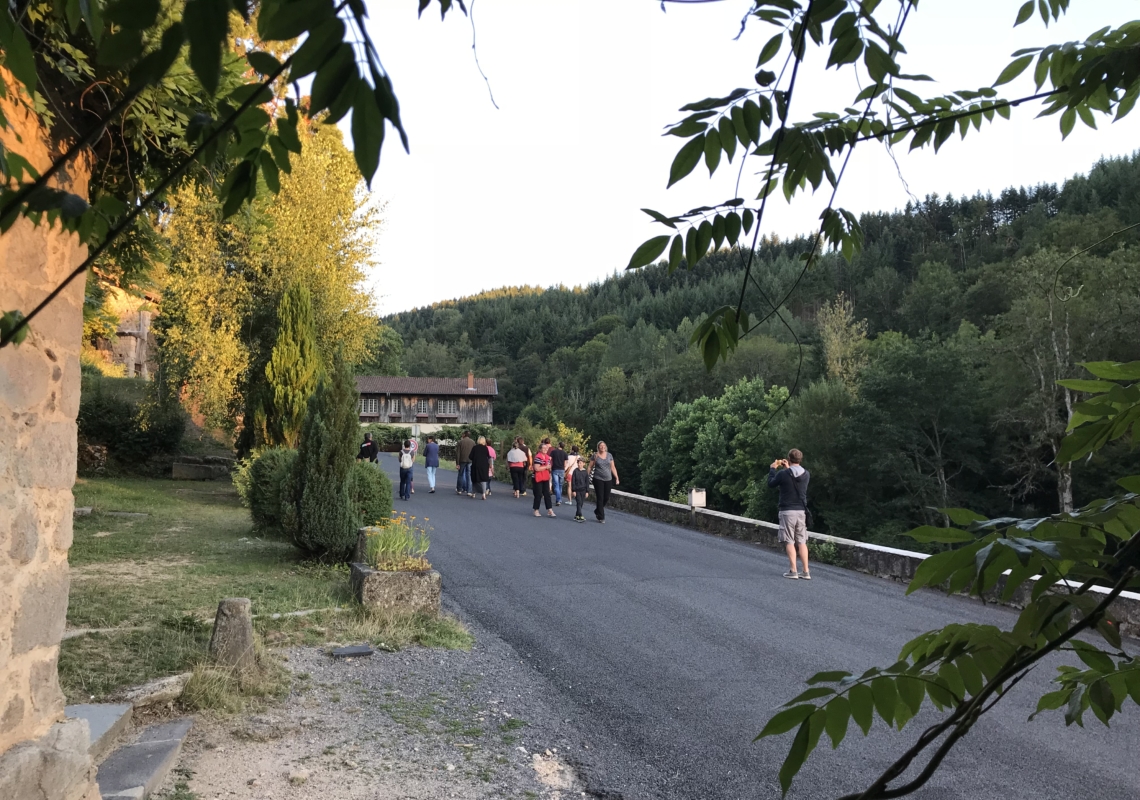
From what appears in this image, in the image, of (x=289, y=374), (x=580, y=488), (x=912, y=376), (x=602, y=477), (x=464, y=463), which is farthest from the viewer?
(x=912, y=376)

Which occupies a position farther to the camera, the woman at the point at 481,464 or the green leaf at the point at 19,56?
the woman at the point at 481,464

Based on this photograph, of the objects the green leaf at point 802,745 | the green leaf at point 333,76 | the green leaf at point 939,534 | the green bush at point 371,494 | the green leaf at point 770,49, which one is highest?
the green leaf at point 770,49

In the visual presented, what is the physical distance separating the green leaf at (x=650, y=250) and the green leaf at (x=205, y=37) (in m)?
0.93

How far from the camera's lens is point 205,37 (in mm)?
714

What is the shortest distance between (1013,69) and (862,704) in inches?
68.3

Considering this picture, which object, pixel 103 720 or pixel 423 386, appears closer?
pixel 103 720

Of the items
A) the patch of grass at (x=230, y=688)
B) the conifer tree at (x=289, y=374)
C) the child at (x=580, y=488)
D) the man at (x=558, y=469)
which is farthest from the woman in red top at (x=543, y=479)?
the patch of grass at (x=230, y=688)

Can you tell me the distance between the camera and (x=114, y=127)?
3680 millimetres

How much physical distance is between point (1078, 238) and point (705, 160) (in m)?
A: 58.1

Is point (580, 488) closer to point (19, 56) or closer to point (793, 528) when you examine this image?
point (793, 528)

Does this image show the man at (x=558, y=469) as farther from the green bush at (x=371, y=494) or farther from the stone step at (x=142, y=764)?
the stone step at (x=142, y=764)

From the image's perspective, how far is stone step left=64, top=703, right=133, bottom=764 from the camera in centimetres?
403

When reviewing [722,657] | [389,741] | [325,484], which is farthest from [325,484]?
[389,741]

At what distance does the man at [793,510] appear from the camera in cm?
1110
